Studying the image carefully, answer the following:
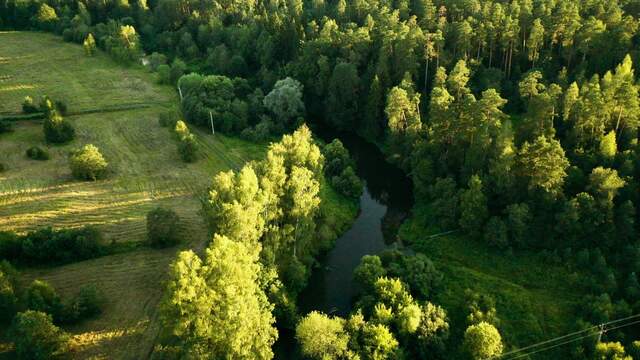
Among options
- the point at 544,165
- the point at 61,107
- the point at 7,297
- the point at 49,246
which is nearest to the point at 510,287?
the point at 544,165

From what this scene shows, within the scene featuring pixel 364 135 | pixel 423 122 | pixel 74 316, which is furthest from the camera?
pixel 364 135

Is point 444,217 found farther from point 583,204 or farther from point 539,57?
point 539,57

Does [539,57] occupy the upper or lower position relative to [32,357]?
upper

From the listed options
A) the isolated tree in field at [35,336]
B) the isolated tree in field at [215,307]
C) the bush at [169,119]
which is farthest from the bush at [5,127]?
the isolated tree in field at [215,307]

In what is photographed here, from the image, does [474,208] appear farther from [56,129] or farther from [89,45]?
[89,45]

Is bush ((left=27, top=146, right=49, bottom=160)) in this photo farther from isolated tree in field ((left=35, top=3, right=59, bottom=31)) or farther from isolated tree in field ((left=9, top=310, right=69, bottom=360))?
isolated tree in field ((left=35, top=3, right=59, bottom=31))

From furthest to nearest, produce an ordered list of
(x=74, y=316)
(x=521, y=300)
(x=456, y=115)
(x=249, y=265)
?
(x=456, y=115), (x=521, y=300), (x=74, y=316), (x=249, y=265)

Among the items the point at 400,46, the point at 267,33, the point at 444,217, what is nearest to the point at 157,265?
the point at 444,217
